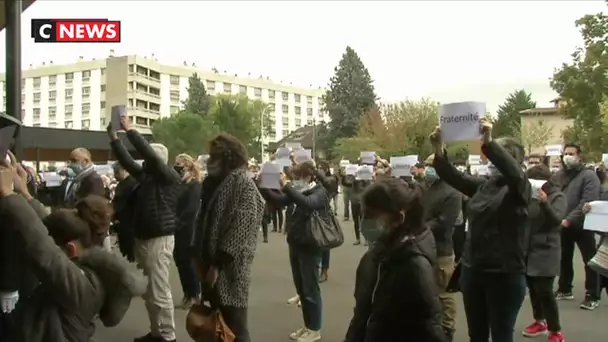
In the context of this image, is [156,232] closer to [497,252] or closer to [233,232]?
[233,232]

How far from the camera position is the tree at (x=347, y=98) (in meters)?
72.0

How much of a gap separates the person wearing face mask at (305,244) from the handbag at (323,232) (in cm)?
4

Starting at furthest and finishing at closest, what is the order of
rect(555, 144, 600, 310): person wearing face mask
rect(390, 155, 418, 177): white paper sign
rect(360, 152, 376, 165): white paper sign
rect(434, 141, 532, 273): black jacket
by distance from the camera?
1. rect(360, 152, 376, 165): white paper sign
2. rect(390, 155, 418, 177): white paper sign
3. rect(555, 144, 600, 310): person wearing face mask
4. rect(434, 141, 532, 273): black jacket

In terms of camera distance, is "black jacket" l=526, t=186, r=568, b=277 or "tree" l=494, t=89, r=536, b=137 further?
"tree" l=494, t=89, r=536, b=137

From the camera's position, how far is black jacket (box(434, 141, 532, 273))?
14.9 ft

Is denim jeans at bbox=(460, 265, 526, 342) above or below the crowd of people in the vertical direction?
below

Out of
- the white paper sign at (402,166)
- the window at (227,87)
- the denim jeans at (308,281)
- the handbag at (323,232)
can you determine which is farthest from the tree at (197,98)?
the denim jeans at (308,281)

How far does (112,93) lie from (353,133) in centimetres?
6481

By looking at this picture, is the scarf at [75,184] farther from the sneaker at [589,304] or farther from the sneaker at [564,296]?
the sneaker at [564,296]

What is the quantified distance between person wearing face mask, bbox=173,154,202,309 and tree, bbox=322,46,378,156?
63.1 m

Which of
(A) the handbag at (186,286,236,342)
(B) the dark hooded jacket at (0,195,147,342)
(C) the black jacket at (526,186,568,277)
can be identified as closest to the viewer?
(B) the dark hooded jacket at (0,195,147,342)

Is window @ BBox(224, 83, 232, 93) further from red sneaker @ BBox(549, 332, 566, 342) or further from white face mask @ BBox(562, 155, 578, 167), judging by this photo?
red sneaker @ BBox(549, 332, 566, 342)

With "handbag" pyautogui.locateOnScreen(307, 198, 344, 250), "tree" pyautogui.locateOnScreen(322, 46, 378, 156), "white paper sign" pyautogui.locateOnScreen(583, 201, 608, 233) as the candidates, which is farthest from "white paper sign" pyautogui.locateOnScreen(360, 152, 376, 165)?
"tree" pyautogui.locateOnScreen(322, 46, 378, 156)

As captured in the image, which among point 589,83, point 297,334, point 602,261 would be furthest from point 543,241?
point 589,83
